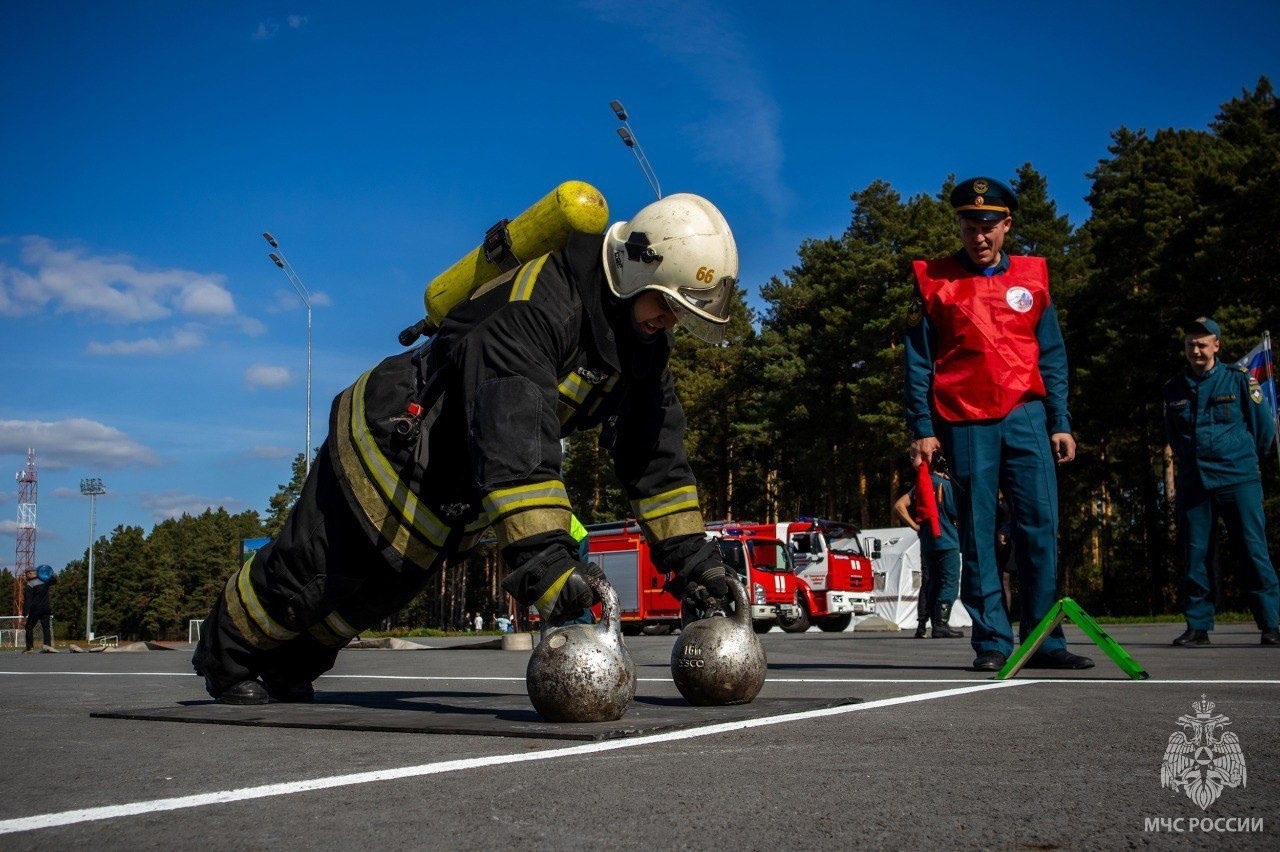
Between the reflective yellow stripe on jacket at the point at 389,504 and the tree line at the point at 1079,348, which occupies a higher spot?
the tree line at the point at 1079,348

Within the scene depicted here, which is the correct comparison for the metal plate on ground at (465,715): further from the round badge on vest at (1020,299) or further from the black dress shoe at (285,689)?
the round badge on vest at (1020,299)

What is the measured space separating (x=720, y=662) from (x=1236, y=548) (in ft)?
20.5

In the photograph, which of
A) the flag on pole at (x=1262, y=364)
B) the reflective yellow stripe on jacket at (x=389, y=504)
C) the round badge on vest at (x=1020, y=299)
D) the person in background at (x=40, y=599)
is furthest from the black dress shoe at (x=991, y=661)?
the person in background at (x=40, y=599)

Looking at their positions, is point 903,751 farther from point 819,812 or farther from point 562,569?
point 562,569

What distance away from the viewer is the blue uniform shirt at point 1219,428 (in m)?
8.66

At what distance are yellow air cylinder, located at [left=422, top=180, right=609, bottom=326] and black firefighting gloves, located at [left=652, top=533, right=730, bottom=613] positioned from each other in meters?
1.31

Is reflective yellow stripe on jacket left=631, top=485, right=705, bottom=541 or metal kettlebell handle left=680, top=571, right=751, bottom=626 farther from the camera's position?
reflective yellow stripe on jacket left=631, top=485, right=705, bottom=541

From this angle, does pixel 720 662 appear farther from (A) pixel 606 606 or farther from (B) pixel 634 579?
(B) pixel 634 579

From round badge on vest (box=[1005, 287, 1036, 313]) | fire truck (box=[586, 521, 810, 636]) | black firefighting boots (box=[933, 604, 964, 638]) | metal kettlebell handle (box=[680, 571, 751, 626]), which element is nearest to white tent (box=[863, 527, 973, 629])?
fire truck (box=[586, 521, 810, 636])

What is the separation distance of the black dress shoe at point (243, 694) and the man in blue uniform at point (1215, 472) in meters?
6.76

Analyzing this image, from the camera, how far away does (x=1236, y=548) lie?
344 inches

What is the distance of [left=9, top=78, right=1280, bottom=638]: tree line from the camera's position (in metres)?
35.7

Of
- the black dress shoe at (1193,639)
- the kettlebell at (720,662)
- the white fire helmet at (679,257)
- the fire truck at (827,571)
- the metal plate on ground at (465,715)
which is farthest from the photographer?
the fire truck at (827,571)

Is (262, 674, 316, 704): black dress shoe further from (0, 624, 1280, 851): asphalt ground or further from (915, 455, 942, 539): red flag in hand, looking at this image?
(915, 455, 942, 539): red flag in hand
